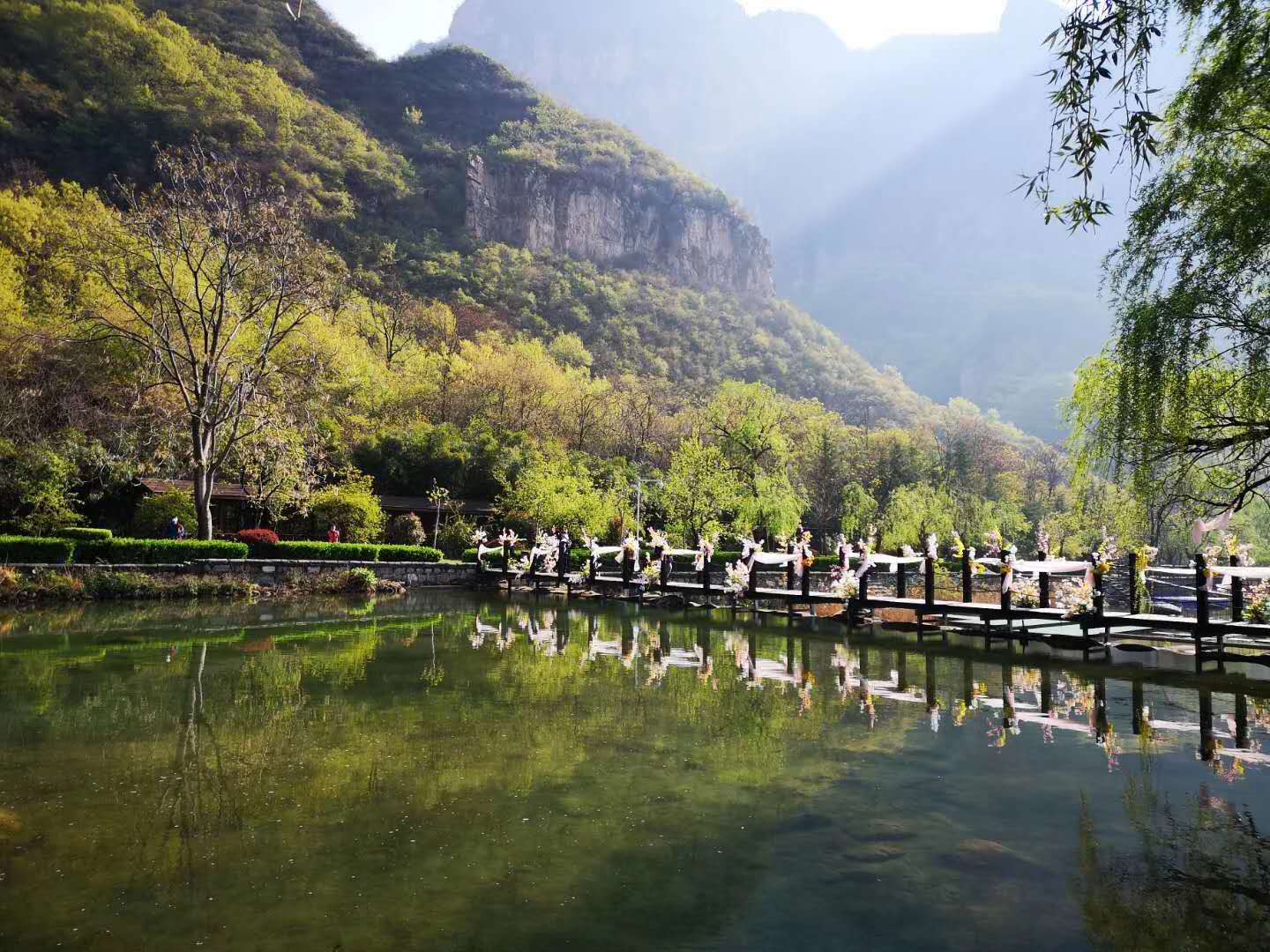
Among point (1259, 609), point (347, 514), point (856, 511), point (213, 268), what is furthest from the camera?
Result: point (856, 511)

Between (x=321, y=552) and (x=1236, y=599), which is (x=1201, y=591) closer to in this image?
(x=1236, y=599)

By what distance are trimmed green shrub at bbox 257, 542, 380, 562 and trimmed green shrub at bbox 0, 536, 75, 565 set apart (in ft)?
20.3

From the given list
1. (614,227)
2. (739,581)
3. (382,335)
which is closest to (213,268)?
(739,581)

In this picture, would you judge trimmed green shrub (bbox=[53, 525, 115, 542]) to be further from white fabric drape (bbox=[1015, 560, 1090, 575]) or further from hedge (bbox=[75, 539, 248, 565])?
white fabric drape (bbox=[1015, 560, 1090, 575])

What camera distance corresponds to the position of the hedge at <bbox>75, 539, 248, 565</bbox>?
1025 inches

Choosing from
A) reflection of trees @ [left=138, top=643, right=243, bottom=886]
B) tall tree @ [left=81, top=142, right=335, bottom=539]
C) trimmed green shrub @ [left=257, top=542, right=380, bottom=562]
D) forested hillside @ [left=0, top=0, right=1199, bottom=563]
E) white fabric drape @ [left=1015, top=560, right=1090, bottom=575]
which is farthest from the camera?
forested hillside @ [left=0, top=0, right=1199, bottom=563]

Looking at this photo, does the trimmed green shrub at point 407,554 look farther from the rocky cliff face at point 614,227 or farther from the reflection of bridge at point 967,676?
the rocky cliff face at point 614,227

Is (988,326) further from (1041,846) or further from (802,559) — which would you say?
(1041,846)

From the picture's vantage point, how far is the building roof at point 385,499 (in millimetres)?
37906

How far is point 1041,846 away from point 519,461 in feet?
139

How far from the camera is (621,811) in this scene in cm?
655

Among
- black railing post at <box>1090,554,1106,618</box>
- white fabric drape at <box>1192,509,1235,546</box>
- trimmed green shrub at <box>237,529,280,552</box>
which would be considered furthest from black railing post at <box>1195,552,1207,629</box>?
trimmed green shrub at <box>237,529,280,552</box>

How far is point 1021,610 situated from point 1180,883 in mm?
12812

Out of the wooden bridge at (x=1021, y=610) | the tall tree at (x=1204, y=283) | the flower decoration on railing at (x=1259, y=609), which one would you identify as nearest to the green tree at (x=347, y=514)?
the wooden bridge at (x=1021, y=610)
